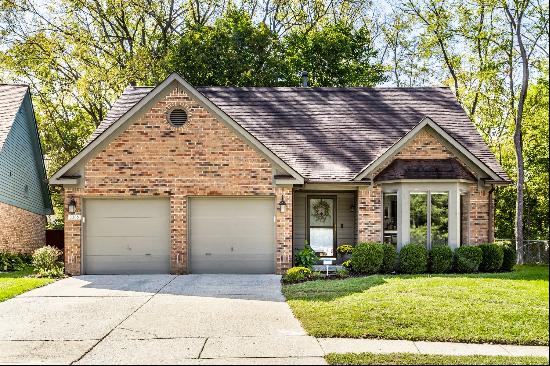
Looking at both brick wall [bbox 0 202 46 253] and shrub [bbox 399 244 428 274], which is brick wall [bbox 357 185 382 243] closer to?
shrub [bbox 399 244 428 274]

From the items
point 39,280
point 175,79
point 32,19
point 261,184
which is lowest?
point 39,280

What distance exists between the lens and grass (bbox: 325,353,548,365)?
734 cm

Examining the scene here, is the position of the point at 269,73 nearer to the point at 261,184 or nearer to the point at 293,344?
the point at 261,184

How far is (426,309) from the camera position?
10.2 metres

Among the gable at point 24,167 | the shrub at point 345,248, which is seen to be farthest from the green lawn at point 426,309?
the gable at point 24,167

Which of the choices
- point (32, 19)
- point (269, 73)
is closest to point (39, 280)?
point (269, 73)

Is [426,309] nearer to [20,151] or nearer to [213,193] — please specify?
[213,193]

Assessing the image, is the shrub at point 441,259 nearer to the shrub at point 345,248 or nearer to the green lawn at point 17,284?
the shrub at point 345,248

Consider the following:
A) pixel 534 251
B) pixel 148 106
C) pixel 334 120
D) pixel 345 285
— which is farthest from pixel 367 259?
pixel 534 251

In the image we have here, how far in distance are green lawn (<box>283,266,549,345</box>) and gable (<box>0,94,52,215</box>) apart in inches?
493

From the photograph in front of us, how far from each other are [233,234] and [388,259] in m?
4.21

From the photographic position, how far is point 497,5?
24.1m

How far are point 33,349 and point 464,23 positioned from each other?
75.7 ft

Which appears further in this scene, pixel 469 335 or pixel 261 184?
pixel 261 184
